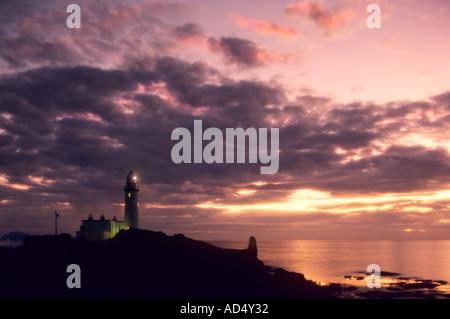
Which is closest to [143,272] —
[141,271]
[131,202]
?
[141,271]

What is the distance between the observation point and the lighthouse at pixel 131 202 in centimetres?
7612

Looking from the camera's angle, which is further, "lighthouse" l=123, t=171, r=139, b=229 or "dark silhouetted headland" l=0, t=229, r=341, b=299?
"lighthouse" l=123, t=171, r=139, b=229

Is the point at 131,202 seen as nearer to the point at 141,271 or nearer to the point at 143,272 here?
the point at 141,271

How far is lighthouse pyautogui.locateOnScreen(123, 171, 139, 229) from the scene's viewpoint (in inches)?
2997

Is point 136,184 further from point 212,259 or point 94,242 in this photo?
point 212,259

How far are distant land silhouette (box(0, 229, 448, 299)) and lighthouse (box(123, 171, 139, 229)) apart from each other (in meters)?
4.50

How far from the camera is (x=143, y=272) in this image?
6225 cm

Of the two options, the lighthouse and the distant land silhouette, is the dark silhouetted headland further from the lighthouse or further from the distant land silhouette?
the lighthouse

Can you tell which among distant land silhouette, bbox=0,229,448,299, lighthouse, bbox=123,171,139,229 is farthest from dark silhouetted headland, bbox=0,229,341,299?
lighthouse, bbox=123,171,139,229

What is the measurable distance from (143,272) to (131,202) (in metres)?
18.5

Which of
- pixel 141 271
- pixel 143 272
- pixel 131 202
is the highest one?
pixel 131 202

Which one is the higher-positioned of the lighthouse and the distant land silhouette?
the lighthouse

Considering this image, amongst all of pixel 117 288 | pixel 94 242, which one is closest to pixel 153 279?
pixel 117 288
